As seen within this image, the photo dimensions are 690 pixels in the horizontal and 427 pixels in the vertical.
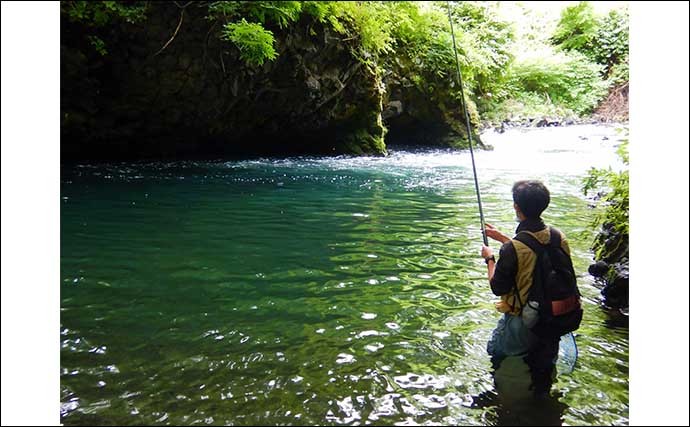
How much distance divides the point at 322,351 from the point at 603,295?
10.2 ft

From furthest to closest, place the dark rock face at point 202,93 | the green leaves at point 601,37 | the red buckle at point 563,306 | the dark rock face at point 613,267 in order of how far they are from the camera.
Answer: the green leaves at point 601,37, the dark rock face at point 202,93, the dark rock face at point 613,267, the red buckle at point 563,306

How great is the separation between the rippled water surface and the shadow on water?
0.05 feet

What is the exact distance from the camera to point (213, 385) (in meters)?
3.43

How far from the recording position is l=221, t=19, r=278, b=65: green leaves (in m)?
11.9

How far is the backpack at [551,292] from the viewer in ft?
10.1

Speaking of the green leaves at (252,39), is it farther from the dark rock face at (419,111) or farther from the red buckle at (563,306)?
the red buckle at (563,306)

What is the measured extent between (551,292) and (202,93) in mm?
13104

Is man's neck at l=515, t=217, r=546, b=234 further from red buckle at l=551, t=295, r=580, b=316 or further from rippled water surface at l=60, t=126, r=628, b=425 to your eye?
rippled water surface at l=60, t=126, r=628, b=425

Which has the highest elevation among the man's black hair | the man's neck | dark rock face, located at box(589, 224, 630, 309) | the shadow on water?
the man's black hair

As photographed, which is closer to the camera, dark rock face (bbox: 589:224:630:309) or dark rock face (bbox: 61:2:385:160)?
dark rock face (bbox: 589:224:630:309)

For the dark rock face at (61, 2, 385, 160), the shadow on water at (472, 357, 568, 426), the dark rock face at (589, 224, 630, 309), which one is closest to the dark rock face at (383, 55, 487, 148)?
the dark rock face at (61, 2, 385, 160)

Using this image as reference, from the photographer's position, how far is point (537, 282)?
3121 millimetres

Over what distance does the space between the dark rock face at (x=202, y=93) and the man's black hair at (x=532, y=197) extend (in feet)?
38.9

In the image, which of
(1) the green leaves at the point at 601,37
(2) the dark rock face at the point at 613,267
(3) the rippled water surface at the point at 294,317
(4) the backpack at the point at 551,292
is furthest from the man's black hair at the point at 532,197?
(1) the green leaves at the point at 601,37
